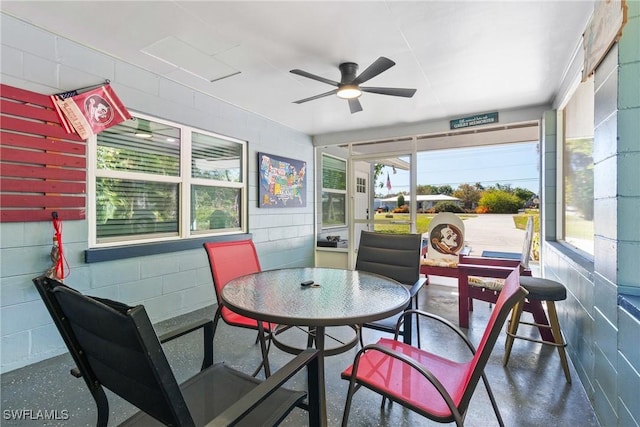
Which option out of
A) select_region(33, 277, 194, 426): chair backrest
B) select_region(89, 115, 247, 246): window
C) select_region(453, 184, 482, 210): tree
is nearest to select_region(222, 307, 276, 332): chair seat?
select_region(33, 277, 194, 426): chair backrest

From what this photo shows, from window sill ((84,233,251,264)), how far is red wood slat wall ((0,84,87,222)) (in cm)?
36

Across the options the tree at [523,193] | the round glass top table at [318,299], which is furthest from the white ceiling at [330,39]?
the round glass top table at [318,299]

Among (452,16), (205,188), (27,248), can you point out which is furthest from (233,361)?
(452,16)

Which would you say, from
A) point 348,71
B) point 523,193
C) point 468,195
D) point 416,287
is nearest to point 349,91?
point 348,71

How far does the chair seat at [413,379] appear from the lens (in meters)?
1.22

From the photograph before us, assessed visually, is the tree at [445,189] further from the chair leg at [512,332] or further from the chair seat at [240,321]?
the chair seat at [240,321]

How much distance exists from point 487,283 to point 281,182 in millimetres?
3192

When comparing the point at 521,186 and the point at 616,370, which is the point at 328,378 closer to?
the point at 616,370

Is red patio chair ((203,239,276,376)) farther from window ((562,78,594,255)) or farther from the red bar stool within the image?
window ((562,78,594,255))

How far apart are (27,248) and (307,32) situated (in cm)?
272

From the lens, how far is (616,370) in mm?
1431

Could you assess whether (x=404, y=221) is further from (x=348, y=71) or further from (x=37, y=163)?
(x=37, y=163)

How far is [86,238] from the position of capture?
2.62 metres

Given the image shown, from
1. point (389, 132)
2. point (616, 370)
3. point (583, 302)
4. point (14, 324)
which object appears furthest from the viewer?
point (389, 132)
